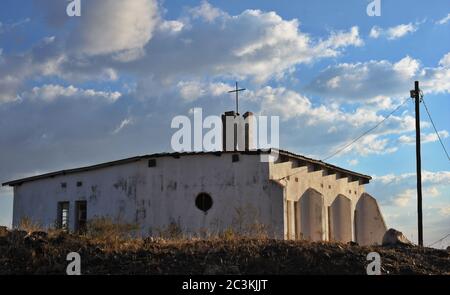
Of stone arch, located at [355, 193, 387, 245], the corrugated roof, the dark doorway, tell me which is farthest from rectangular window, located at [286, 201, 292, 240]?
the dark doorway

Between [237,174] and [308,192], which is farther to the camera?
[308,192]

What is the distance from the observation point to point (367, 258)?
12047mm

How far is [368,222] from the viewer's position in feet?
98.8

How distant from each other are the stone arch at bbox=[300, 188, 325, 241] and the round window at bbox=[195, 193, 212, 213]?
375 cm

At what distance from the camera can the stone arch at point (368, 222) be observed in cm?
2955

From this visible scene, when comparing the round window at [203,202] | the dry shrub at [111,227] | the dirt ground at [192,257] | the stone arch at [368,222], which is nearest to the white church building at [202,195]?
the round window at [203,202]

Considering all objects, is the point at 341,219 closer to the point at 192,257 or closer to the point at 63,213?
the point at 63,213

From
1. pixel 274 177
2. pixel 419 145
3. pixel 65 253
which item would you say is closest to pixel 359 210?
pixel 419 145

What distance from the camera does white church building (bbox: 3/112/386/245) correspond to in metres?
22.1

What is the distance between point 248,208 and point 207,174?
202cm

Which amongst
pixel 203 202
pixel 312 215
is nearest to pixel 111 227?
pixel 203 202

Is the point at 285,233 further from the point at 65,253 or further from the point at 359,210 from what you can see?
the point at 65,253

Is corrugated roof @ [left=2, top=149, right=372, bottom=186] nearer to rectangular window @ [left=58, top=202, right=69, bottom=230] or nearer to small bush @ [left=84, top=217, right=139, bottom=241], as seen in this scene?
rectangular window @ [left=58, top=202, right=69, bottom=230]

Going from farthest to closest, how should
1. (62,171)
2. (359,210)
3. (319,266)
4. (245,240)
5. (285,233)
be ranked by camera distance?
(359,210)
(62,171)
(285,233)
(245,240)
(319,266)
